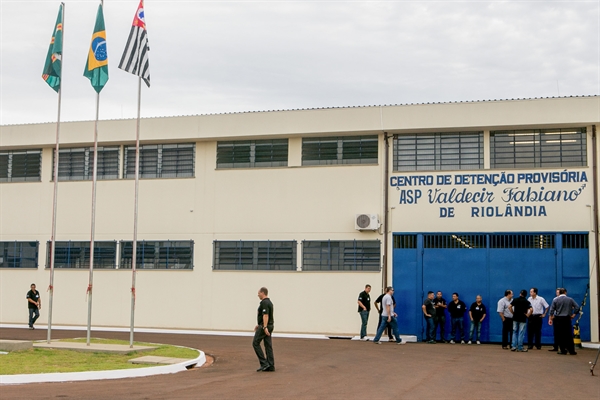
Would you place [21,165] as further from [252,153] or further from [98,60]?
[98,60]

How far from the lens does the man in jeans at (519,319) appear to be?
68.1 ft

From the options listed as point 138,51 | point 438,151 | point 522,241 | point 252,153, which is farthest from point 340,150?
point 138,51

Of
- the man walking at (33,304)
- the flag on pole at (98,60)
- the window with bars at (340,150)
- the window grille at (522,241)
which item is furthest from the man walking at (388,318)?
the man walking at (33,304)

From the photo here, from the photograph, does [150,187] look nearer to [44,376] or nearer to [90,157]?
[90,157]

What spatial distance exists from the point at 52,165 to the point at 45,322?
18.5 ft

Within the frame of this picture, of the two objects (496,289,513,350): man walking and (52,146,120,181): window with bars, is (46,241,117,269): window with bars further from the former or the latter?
(496,289,513,350): man walking

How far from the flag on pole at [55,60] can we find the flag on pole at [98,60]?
2.93 ft

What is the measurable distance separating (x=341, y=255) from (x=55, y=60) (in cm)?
1055

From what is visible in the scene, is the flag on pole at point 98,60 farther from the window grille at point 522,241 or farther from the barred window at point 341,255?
the window grille at point 522,241

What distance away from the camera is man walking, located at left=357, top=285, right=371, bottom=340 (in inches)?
909

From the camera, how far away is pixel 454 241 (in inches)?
942

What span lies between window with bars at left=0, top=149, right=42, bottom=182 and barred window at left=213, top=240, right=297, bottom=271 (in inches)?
304

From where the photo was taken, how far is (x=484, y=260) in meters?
23.5

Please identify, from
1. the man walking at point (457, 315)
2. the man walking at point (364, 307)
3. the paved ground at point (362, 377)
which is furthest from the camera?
the man walking at point (364, 307)
